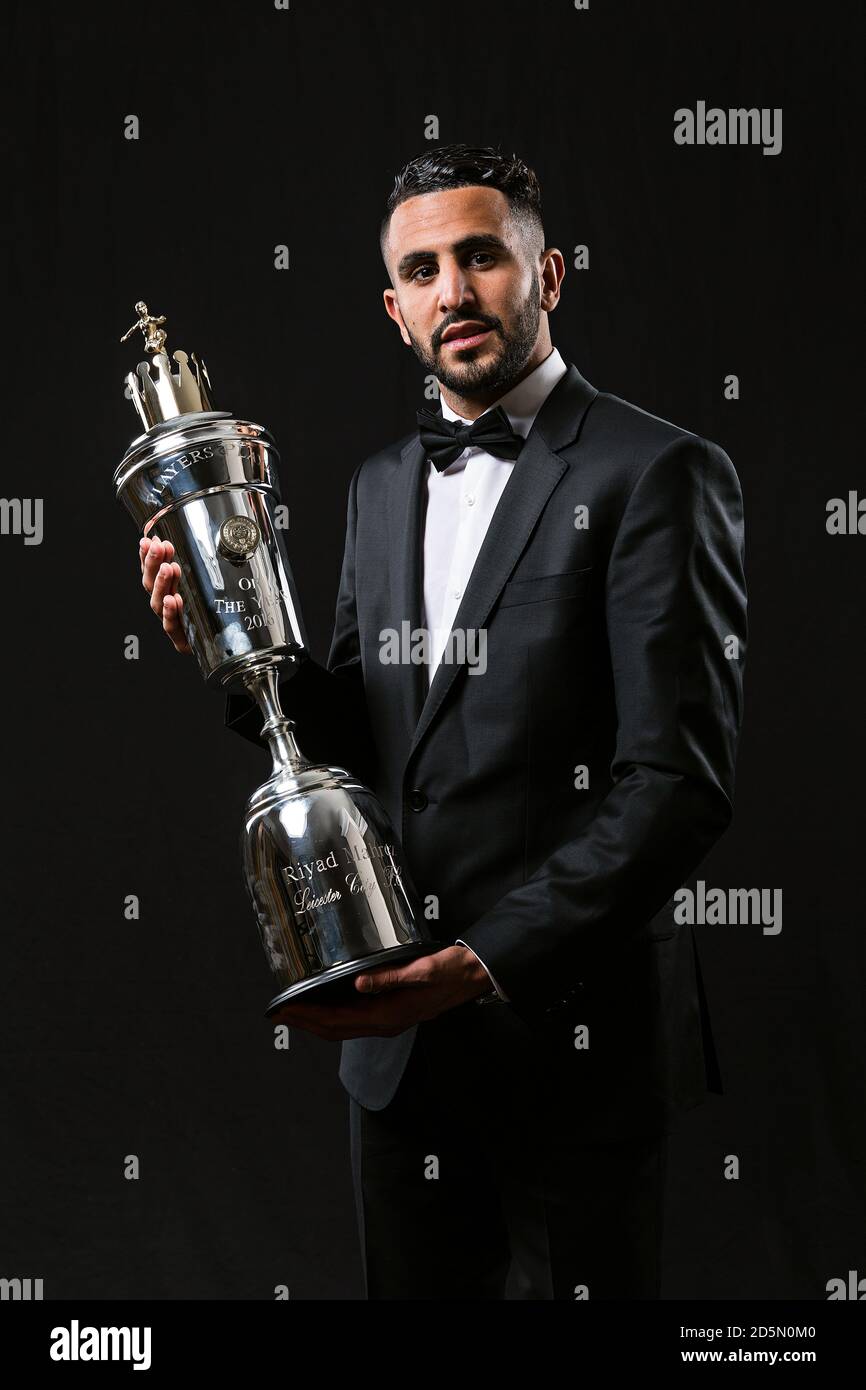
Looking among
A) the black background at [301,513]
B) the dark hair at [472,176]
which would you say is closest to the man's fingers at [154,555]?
the dark hair at [472,176]

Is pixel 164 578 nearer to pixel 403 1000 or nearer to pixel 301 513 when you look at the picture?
pixel 403 1000

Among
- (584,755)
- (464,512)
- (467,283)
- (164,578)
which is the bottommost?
(584,755)

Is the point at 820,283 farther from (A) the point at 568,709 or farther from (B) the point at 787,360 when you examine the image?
(A) the point at 568,709

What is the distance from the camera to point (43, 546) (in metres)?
3.28

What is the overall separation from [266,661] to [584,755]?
1.46 ft

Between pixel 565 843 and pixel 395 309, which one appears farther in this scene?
pixel 395 309

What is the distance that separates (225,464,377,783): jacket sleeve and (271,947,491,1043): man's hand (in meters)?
0.41

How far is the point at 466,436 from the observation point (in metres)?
2.10

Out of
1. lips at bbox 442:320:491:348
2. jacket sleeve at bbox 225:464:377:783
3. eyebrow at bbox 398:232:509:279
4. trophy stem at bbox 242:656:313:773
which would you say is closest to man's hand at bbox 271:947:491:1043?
trophy stem at bbox 242:656:313:773

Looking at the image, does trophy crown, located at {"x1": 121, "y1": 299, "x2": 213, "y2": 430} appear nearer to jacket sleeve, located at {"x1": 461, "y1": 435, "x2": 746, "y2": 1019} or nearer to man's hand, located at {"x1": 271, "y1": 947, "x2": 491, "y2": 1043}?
jacket sleeve, located at {"x1": 461, "y1": 435, "x2": 746, "y2": 1019}

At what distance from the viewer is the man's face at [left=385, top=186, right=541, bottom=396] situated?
2.01 m

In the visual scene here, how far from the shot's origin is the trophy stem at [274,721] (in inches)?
78.2

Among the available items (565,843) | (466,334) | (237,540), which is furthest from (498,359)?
(565,843)
